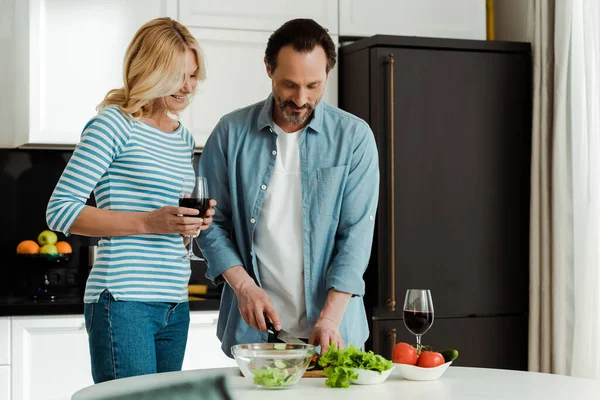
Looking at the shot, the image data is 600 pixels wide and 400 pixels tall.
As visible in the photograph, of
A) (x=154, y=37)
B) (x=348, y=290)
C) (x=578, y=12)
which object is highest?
(x=578, y=12)

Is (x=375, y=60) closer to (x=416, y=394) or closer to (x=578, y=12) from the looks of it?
(x=578, y=12)

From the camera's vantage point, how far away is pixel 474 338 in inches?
136

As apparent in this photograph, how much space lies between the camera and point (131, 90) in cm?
203

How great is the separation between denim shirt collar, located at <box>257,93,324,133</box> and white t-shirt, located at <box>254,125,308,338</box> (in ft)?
0.24

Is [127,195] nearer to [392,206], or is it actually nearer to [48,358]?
[48,358]

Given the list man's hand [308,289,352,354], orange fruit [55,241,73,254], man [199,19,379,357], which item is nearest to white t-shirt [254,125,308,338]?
man [199,19,379,357]

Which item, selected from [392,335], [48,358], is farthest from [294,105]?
[48,358]

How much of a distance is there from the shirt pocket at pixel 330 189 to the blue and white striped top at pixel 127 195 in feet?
1.07

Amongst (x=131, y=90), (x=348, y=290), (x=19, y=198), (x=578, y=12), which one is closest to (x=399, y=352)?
(x=348, y=290)

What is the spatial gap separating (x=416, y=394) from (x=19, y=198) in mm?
2620

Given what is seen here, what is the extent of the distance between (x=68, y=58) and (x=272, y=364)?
219 centimetres

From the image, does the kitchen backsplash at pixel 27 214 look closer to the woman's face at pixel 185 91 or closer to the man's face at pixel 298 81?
the woman's face at pixel 185 91

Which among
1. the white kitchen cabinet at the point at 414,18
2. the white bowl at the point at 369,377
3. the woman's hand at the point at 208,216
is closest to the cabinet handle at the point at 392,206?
the white kitchen cabinet at the point at 414,18

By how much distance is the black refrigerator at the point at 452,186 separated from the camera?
131 inches
